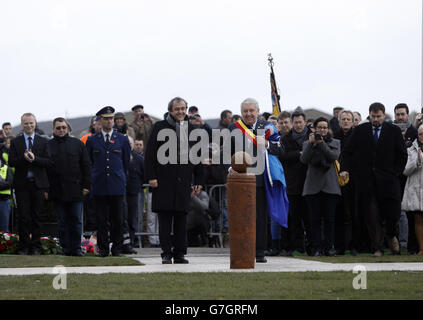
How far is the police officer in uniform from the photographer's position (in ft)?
45.5

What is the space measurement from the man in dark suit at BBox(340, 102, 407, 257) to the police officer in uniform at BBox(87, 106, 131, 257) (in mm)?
3748

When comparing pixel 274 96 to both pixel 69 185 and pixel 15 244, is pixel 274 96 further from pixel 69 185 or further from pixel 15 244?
pixel 15 244

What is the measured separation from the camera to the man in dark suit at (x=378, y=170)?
13766 millimetres

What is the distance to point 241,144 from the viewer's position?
11.6 m

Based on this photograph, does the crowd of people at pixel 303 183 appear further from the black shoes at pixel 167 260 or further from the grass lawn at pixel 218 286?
the grass lawn at pixel 218 286

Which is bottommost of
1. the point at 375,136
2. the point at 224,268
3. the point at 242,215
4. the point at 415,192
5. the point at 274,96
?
the point at 224,268

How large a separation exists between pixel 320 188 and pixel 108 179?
3540 millimetres

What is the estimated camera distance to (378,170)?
45.3ft

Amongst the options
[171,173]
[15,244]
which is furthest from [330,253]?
[15,244]

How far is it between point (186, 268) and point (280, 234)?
4.37 metres

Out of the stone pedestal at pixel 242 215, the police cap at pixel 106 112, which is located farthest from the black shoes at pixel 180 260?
the police cap at pixel 106 112

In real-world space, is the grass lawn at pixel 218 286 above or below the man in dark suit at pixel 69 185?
below

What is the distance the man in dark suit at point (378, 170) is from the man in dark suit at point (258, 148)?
102 inches
